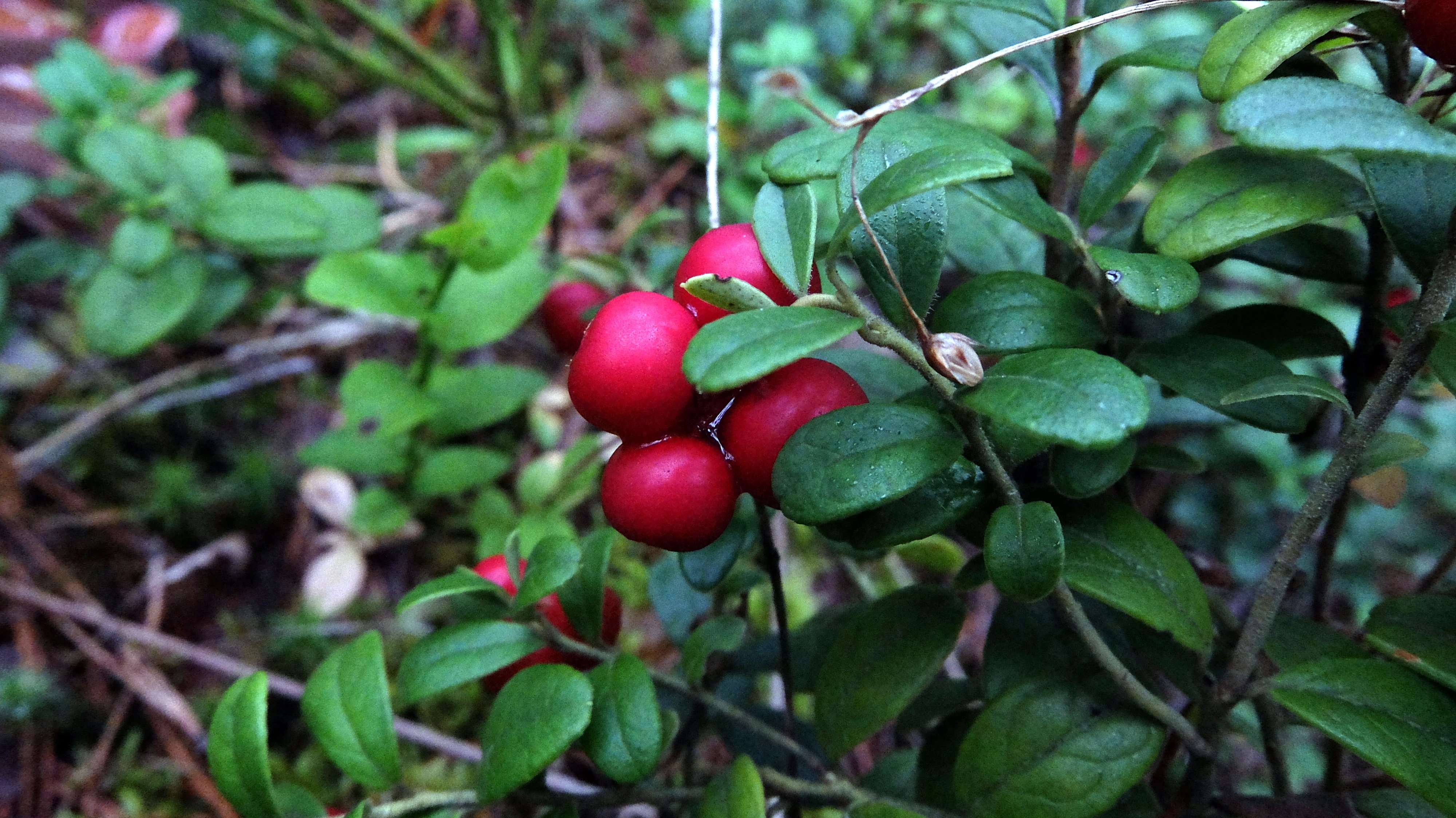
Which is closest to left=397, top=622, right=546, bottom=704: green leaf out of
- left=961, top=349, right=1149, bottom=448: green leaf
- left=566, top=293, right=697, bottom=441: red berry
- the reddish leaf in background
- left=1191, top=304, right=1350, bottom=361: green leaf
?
left=566, top=293, right=697, bottom=441: red berry

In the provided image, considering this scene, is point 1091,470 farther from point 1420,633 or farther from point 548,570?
point 548,570

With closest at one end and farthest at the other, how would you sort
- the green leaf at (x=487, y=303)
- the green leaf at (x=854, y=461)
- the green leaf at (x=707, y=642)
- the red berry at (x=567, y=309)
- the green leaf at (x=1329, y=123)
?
the green leaf at (x=1329, y=123)
the green leaf at (x=854, y=461)
the green leaf at (x=707, y=642)
the red berry at (x=567, y=309)
the green leaf at (x=487, y=303)

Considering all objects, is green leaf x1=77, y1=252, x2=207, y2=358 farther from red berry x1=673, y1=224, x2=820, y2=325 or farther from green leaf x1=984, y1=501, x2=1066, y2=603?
green leaf x1=984, y1=501, x2=1066, y2=603

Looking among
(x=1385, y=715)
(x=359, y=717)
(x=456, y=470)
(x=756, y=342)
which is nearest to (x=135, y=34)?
(x=456, y=470)

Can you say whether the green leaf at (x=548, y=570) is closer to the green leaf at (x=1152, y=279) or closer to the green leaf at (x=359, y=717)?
the green leaf at (x=359, y=717)

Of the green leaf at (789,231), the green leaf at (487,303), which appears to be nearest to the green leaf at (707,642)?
the green leaf at (789,231)

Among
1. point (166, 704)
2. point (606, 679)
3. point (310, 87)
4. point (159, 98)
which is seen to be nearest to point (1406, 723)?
point (606, 679)

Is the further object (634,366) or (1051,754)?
(1051,754)
